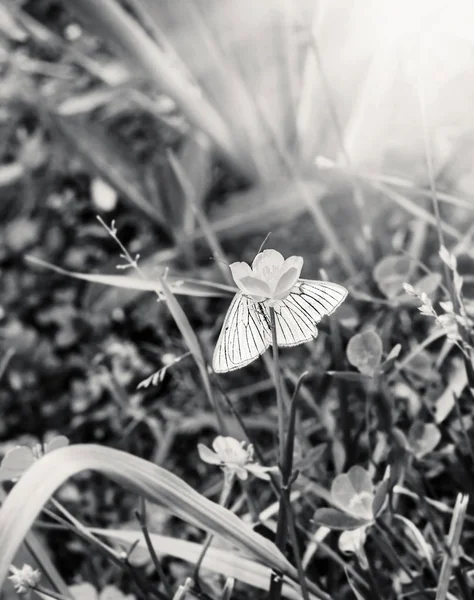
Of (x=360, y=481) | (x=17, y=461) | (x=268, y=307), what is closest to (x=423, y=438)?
(x=360, y=481)

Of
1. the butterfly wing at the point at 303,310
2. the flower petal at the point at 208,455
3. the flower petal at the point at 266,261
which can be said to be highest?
the flower petal at the point at 266,261

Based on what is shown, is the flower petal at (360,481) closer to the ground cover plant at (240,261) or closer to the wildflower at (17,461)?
the ground cover plant at (240,261)

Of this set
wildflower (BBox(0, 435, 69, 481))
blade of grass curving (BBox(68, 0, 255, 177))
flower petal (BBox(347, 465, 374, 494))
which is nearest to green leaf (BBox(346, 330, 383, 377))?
flower petal (BBox(347, 465, 374, 494))

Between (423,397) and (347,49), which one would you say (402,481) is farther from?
(347,49)

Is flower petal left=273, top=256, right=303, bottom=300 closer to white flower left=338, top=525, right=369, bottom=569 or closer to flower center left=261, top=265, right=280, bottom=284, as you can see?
flower center left=261, top=265, right=280, bottom=284

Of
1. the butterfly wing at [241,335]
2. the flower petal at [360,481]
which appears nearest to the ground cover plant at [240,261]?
the flower petal at [360,481]

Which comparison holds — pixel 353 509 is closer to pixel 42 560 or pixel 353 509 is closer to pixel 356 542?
pixel 356 542

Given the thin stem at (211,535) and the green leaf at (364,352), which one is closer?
the thin stem at (211,535)
